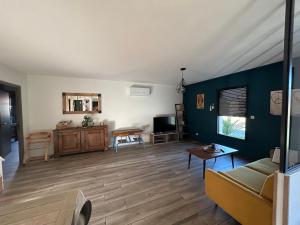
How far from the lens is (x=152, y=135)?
5.26 metres

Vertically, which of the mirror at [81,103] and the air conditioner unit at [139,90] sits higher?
the air conditioner unit at [139,90]

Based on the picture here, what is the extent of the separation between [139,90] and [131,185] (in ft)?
11.0

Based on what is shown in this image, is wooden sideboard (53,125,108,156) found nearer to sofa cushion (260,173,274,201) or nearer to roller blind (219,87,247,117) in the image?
roller blind (219,87,247,117)

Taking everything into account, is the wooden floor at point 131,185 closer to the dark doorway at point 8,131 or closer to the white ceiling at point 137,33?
the dark doorway at point 8,131

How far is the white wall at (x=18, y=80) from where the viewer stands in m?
2.91

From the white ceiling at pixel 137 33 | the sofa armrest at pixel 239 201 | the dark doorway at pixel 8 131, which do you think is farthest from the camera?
the dark doorway at pixel 8 131

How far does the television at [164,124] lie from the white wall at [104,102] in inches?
13.0

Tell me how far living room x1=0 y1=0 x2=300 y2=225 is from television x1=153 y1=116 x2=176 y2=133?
0.14ft

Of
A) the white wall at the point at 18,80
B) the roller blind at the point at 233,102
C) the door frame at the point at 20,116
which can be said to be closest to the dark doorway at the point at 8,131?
the door frame at the point at 20,116

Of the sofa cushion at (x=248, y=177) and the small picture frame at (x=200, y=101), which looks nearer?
the sofa cushion at (x=248, y=177)

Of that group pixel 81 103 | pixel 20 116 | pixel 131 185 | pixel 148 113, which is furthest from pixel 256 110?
pixel 20 116

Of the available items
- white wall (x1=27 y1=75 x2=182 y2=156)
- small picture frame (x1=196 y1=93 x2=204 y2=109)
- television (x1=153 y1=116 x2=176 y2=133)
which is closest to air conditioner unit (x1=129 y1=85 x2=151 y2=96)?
white wall (x1=27 y1=75 x2=182 y2=156)

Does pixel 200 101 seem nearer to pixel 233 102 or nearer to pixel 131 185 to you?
pixel 233 102

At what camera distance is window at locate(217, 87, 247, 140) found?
3.98m
